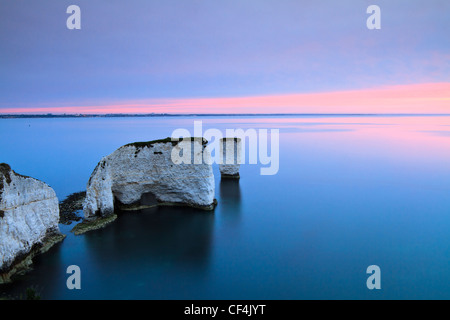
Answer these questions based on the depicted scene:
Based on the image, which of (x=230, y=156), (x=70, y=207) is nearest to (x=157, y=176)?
(x=70, y=207)

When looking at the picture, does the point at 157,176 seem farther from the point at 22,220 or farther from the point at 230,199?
the point at 22,220

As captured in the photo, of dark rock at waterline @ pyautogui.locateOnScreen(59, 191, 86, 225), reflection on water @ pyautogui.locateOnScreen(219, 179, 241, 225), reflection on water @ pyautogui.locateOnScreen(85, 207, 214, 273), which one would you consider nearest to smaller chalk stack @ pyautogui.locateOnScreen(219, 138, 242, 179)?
reflection on water @ pyautogui.locateOnScreen(219, 179, 241, 225)

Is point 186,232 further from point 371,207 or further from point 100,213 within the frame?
point 371,207

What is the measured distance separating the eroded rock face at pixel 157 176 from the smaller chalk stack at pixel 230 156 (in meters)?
12.8

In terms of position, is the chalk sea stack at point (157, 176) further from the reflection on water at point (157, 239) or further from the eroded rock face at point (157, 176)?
the reflection on water at point (157, 239)

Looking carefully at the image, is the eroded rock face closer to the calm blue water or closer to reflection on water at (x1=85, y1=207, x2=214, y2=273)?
reflection on water at (x1=85, y1=207, x2=214, y2=273)

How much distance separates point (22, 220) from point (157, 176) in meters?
12.4

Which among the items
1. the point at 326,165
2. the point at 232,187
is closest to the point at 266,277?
the point at 232,187

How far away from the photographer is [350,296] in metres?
16.9

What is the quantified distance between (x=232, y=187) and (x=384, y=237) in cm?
2001

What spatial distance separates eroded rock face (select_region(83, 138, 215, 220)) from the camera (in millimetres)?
27828

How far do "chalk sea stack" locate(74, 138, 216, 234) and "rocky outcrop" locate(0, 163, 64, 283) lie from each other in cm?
602
